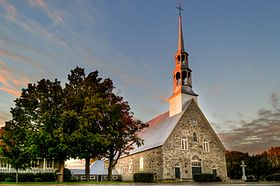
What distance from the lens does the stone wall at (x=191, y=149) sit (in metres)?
38.2

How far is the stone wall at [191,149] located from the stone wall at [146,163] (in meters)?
0.94

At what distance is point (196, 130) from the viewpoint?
134ft

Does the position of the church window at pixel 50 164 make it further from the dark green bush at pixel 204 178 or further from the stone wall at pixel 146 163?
the dark green bush at pixel 204 178

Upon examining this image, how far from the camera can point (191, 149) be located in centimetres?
3984

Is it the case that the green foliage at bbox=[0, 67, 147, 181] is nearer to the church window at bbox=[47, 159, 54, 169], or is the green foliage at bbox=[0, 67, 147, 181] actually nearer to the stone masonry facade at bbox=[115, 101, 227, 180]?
the church window at bbox=[47, 159, 54, 169]

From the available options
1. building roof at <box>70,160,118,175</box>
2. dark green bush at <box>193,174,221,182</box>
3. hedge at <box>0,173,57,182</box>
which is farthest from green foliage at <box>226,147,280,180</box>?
hedge at <box>0,173,57,182</box>

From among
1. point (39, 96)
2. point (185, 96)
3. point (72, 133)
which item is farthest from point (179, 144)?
point (39, 96)

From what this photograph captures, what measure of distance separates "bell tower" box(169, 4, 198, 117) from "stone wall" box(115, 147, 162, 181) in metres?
6.82

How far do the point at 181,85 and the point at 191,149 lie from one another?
29.7ft

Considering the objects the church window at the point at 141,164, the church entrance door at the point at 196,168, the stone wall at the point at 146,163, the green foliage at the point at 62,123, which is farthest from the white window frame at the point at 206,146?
the green foliage at the point at 62,123

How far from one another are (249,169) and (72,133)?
38656mm

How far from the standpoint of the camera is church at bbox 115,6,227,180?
38.3 meters

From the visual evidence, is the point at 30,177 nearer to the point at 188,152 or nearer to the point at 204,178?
the point at 188,152

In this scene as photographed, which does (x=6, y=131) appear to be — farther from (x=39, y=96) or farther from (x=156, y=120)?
(x=156, y=120)
